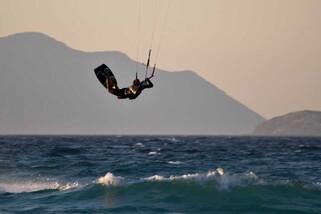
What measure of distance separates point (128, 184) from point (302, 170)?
21.8 meters

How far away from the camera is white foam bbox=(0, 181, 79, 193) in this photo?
39.6m

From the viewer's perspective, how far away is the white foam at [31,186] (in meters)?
39.6

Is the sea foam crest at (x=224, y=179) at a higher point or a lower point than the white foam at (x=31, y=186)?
higher

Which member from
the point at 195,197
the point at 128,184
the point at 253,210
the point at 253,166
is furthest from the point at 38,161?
the point at 253,210

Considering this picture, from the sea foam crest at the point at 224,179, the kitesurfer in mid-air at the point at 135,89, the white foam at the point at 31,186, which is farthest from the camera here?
the white foam at the point at 31,186

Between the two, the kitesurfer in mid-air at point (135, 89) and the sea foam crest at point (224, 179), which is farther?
the sea foam crest at point (224, 179)

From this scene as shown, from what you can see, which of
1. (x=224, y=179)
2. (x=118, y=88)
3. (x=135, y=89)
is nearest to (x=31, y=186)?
(x=224, y=179)

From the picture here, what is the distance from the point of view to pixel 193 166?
58688mm

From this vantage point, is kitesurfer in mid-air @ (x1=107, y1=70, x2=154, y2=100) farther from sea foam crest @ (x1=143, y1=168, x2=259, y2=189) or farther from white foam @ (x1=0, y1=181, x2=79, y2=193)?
white foam @ (x1=0, y1=181, x2=79, y2=193)

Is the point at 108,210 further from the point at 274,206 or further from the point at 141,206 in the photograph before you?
the point at 274,206

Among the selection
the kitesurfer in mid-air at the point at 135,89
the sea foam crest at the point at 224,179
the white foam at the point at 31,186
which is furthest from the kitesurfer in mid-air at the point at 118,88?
the white foam at the point at 31,186

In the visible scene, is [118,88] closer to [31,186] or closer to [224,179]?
[224,179]

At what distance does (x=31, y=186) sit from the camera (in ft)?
138

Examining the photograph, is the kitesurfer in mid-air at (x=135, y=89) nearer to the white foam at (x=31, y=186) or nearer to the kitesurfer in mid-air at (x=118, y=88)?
the kitesurfer in mid-air at (x=118, y=88)
